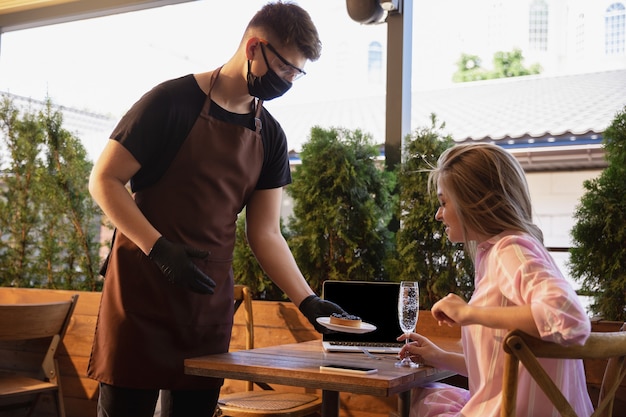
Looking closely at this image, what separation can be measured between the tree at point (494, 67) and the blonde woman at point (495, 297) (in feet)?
35.1

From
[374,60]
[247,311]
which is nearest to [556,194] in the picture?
[247,311]

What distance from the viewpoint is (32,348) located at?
436 centimetres

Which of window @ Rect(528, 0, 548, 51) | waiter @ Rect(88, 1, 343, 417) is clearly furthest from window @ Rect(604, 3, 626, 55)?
waiter @ Rect(88, 1, 343, 417)

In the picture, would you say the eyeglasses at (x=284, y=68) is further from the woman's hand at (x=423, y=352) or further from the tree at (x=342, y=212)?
the tree at (x=342, y=212)

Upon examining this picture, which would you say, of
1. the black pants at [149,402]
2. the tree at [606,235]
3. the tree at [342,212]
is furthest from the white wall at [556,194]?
the black pants at [149,402]

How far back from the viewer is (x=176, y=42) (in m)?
9.48

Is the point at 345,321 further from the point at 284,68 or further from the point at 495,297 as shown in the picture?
the point at 284,68

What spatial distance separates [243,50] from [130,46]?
7236 millimetres

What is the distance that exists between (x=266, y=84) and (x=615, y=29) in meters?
9.14

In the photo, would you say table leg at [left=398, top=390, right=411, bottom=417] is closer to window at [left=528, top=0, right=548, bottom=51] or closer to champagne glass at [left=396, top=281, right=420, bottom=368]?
champagne glass at [left=396, top=281, right=420, bottom=368]

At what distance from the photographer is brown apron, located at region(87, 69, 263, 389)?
2086mm

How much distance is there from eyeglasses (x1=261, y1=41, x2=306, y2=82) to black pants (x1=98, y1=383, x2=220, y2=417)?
3.29 feet

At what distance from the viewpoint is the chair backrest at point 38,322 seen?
11.1 ft

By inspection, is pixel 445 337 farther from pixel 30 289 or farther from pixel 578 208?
pixel 30 289
